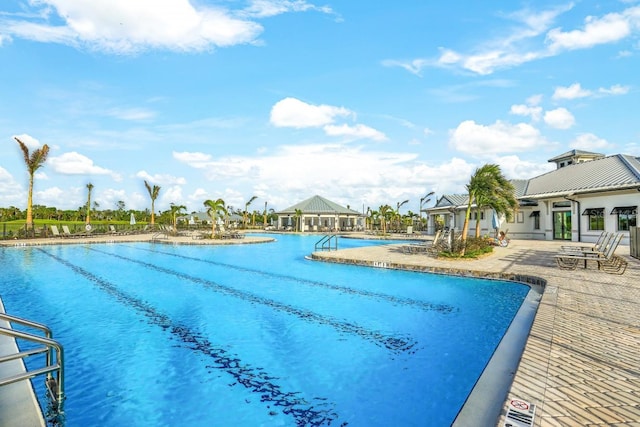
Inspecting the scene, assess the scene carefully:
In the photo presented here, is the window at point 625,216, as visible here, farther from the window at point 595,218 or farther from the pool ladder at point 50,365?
the pool ladder at point 50,365

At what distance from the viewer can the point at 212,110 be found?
22.8m

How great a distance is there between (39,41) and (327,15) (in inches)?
452

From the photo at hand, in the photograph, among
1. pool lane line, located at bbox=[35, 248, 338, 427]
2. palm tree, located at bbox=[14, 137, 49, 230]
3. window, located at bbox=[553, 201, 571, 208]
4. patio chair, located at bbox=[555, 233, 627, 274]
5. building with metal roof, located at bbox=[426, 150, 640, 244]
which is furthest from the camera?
palm tree, located at bbox=[14, 137, 49, 230]

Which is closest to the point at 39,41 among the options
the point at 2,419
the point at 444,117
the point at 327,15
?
the point at 327,15

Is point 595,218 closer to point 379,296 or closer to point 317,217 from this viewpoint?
point 379,296

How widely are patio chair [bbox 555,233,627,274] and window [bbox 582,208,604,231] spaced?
10136 millimetres

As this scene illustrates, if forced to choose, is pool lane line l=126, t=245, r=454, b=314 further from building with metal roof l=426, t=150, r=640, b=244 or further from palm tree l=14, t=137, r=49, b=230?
palm tree l=14, t=137, r=49, b=230

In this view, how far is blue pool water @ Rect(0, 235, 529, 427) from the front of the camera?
4070 millimetres

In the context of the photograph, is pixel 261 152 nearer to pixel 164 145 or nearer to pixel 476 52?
pixel 164 145

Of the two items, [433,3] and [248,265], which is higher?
[433,3]

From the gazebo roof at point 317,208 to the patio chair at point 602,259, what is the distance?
39.5 meters

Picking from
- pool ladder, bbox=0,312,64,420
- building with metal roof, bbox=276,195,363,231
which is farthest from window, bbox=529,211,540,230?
pool ladder, bbox=0,312,64,420

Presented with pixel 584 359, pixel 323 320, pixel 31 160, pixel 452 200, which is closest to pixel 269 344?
pixel 323 320

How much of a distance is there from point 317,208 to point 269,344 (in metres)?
45.5
